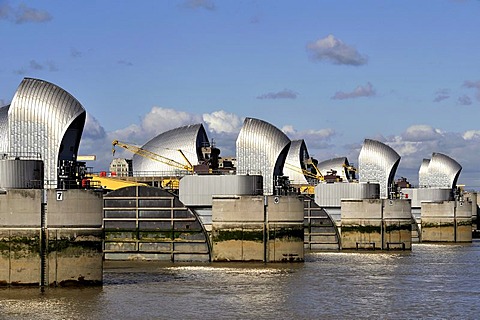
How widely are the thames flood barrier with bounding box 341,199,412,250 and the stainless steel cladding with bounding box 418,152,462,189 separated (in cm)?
4357

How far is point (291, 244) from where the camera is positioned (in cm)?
8025

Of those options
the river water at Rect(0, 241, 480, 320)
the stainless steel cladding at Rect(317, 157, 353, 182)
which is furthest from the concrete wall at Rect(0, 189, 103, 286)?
the stainless steel cladding at Rect(317, 157, 353, 182)

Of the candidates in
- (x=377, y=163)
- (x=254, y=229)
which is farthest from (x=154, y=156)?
(x=254, y=229)

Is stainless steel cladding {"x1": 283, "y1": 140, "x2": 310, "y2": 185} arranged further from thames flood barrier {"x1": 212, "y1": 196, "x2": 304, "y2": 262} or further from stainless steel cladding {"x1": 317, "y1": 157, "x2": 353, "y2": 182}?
thames flood barrier {"x1": 212, "y1": 196, "x2": 304, "y2": 262}

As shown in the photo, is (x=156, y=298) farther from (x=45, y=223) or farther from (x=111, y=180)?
(x=111, y=180)

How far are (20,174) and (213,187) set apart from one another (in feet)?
88.0

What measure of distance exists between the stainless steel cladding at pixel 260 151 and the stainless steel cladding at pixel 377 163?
33.5 metres

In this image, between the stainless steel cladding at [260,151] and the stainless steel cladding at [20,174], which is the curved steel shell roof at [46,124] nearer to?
the stainless steel cladding at [20,174]

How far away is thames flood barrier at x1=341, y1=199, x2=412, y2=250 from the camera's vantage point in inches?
4139

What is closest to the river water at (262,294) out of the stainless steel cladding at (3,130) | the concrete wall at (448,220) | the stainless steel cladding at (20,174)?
the stainless steel cladding at (20,174)

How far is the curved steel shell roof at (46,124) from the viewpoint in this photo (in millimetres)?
59844

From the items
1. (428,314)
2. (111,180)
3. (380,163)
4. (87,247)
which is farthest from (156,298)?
(380,163)

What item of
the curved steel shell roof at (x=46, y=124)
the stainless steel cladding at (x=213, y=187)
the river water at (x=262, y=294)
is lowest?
the river water at (x=262, y=294)

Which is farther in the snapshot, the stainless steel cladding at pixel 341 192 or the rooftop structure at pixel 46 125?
the stainless steel cladding at pixel 341 192
